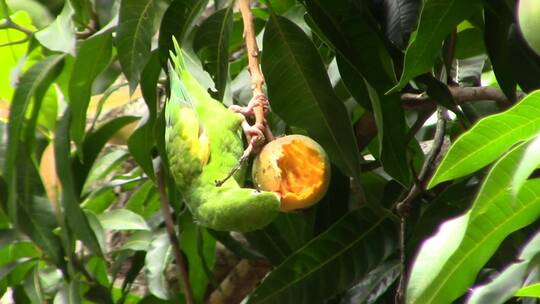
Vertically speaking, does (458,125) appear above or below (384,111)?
below

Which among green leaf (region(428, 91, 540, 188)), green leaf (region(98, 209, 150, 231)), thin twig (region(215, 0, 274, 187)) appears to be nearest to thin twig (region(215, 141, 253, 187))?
thin twig (region(215, 0, 274, 187))

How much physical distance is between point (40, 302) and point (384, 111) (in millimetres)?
650

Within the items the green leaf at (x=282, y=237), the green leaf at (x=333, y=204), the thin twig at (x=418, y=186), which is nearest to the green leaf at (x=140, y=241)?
the green leaf at (x=282, y=237)

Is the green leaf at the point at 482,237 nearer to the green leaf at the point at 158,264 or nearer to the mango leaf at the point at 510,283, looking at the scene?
the mango leaf at the point at 510,283

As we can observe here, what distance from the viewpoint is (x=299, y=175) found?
74 cm

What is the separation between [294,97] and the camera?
97 centimetres

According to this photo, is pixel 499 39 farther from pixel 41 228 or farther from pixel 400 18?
pixel 41 228

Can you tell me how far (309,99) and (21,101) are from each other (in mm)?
443

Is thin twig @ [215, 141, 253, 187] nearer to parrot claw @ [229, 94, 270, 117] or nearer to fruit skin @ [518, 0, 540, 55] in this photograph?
parrot claw @ [229, 94, 270, 117]

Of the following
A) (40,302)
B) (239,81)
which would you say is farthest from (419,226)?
(40,302)

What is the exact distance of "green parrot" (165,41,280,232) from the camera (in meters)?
0.67

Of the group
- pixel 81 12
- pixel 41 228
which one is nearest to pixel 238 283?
pixel 41 228

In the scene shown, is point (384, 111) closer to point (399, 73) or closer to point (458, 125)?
point (399, 73)

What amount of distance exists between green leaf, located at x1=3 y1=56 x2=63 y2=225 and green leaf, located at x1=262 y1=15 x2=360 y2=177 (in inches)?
14.8
